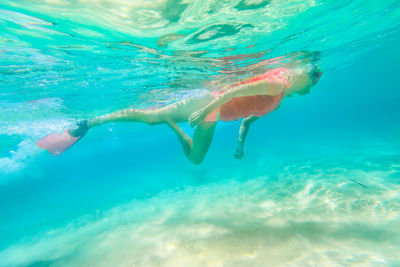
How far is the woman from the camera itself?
4.96 meters

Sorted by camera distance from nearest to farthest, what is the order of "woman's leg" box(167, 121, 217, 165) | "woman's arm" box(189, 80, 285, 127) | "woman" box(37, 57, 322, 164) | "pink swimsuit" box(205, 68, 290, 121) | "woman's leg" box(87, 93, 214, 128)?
"woman's arm" box(189, 80, 285, 127)
"woman" box(37, 57, 322, 164)
"pink swimsuit" box(205, 68, 290, 121)
"woman's leg" box(167, 121, 217, 165)
"woman's leg" box(87, 93, 214, 128)

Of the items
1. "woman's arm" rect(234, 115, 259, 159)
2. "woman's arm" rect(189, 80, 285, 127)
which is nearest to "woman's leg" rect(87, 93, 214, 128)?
"woman's arm" rect(234, 115, 259, 159)

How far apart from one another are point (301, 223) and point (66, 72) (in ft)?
39.6

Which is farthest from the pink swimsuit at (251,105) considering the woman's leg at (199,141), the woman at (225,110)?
the woman's leg at (199,141)

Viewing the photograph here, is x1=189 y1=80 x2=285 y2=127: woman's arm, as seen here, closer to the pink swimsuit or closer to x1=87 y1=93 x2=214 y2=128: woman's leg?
the pink swimsuit

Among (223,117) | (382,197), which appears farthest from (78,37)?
(382,197)

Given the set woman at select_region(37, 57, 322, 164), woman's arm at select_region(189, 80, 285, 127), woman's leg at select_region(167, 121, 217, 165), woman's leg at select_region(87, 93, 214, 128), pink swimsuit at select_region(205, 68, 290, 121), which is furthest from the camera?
woman's leg at select_region(87, 93, 214, 128)

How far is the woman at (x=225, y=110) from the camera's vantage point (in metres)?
4.96

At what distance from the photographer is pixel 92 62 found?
911cm

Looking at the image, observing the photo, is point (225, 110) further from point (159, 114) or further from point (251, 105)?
point (159, 114)

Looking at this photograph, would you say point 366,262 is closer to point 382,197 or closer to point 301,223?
point 301,223

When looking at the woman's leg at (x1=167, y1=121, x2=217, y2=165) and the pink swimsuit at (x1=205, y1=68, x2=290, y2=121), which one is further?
the woman's leg at (x1=167, y1=121, x2=217, y2=165)

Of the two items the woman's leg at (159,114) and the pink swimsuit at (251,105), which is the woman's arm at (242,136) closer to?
the pink swimsuit at (251,105)

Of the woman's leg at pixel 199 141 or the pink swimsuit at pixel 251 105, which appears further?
the woman's leg at pixel 199 141
